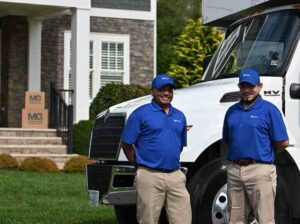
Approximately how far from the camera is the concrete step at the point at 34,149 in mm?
19656

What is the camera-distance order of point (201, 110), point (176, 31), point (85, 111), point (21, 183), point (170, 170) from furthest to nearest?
point (176, 31), point (85, 111), point (21, 183), point (201, 110), point (170, 170)

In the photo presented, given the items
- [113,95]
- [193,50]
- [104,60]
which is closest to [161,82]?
[113,95]

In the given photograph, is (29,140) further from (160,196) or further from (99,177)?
(160,196)

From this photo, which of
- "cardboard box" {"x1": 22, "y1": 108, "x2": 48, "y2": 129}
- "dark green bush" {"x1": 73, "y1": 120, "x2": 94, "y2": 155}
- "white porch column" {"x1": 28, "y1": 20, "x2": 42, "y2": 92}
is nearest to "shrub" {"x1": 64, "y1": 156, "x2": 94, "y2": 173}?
"dark green bush" {"x1": 73, "y1": 120, "x2": 94, "y2": 155}

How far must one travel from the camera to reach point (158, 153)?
7117 millimetres

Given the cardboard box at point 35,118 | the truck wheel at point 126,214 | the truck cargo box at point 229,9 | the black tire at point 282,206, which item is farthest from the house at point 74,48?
the black tire at point 282,206

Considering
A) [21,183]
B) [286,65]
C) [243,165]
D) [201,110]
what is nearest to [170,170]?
[243,165]

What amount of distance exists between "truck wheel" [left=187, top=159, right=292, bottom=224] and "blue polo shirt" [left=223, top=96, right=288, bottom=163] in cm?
89

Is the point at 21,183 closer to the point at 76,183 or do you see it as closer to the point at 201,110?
the point at 76,183

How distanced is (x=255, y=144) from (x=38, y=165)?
11191 mm

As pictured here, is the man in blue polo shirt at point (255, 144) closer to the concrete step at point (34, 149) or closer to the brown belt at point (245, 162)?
the brown belt at point (245, 162)

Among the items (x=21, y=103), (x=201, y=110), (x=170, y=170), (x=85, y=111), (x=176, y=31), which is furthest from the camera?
(x=176, y=31)

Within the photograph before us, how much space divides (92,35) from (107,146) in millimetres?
14702

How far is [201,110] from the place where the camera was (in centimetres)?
829
